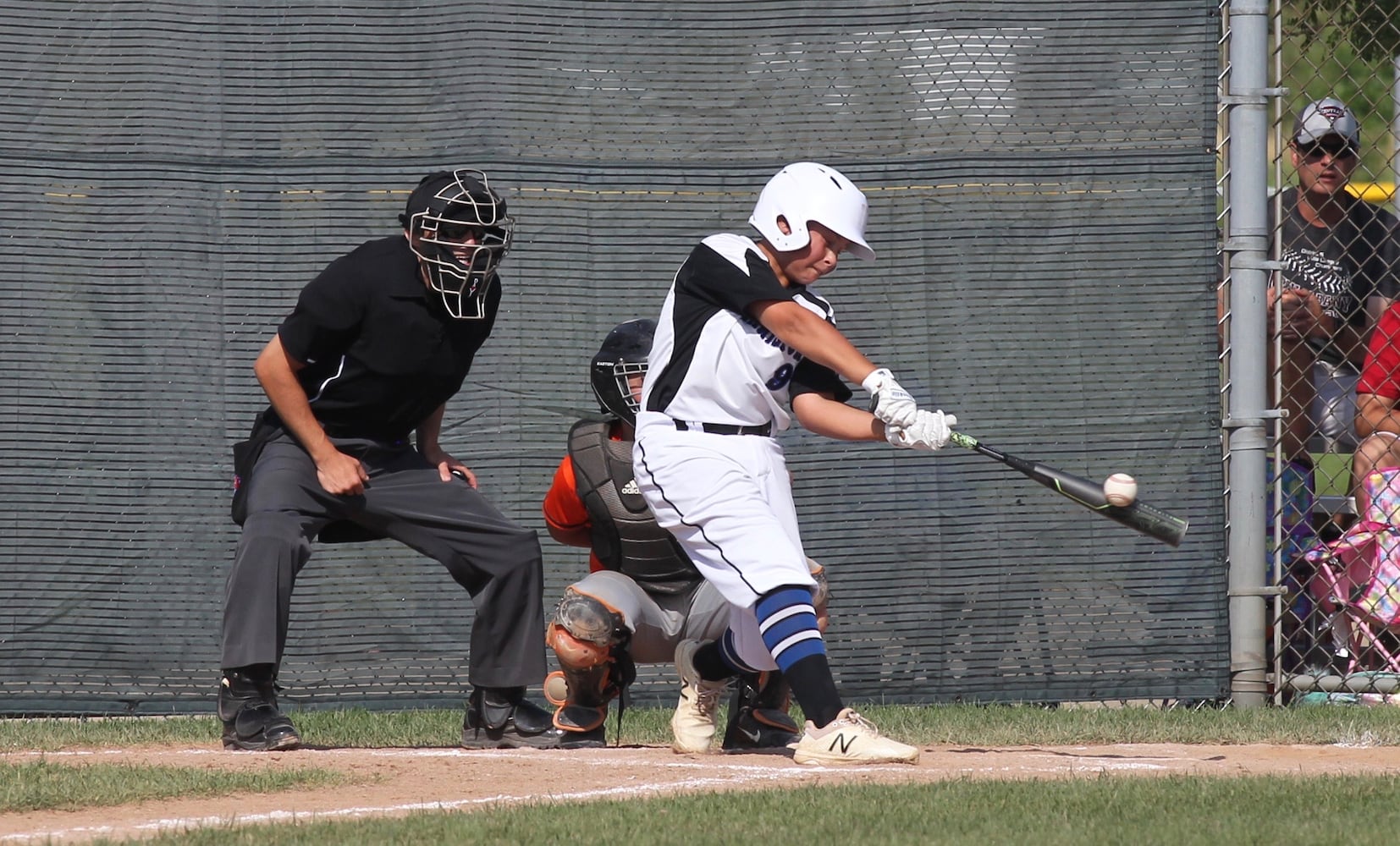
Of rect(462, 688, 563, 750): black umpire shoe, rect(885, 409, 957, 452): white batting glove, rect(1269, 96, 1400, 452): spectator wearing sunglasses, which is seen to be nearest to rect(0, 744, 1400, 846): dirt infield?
rect(462, 688, 563, 750): black umpire shoe

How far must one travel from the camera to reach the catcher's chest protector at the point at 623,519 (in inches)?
225

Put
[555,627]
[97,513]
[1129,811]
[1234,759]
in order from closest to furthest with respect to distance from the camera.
Answer: [1129,811]
[1234,759]
[555,627]
[97,513]

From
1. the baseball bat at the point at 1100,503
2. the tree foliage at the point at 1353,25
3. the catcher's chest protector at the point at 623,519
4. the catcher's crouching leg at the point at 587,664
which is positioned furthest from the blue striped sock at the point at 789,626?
the tree foliage at the point at 1353,25

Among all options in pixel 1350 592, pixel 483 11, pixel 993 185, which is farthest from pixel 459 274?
pixel 1350 592

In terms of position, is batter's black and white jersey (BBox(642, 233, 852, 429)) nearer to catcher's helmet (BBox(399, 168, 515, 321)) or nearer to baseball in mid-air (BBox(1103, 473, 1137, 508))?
catcher's helmet (BBox(399, 168, 515, 321))

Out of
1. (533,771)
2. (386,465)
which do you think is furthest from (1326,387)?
(533,771)

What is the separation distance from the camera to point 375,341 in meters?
5.51

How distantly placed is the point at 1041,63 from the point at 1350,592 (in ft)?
7.73

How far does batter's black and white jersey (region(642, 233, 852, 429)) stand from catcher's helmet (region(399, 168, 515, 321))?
27.9 inches

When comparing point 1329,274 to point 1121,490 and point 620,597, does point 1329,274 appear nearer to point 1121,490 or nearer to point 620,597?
point 1121,490

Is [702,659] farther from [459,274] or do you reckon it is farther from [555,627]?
[459,274]

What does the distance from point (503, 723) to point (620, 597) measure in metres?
0.57

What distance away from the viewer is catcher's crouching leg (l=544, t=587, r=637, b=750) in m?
5.49

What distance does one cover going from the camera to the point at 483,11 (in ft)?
22.4
